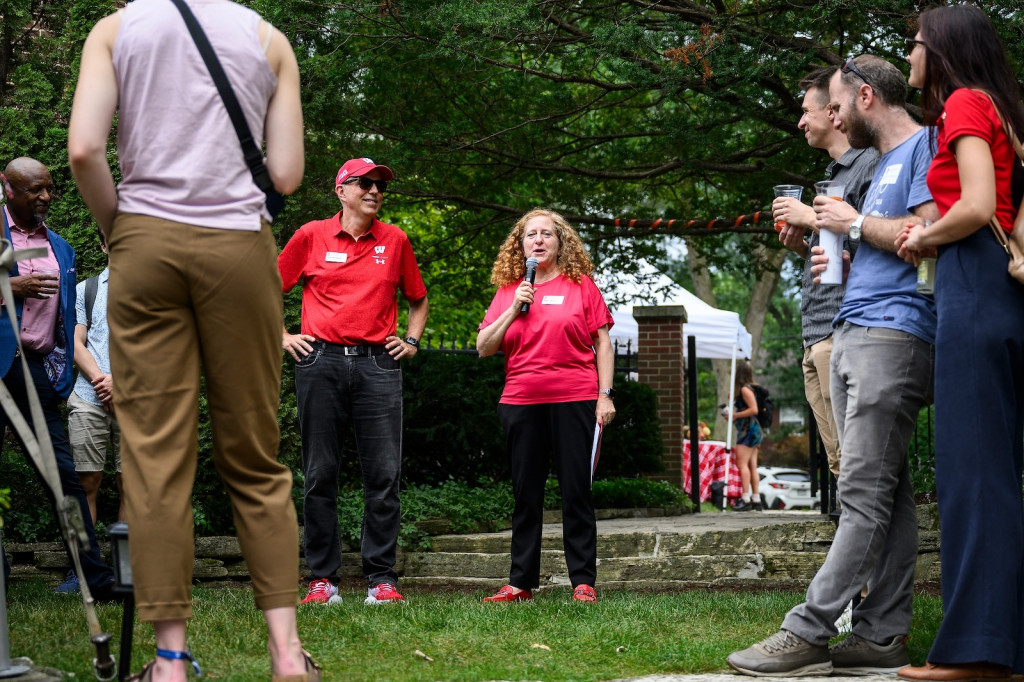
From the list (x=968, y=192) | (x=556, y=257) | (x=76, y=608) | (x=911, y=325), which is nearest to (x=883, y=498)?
(x=911, y=325)

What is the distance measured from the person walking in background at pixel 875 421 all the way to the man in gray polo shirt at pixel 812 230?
33 centimetres

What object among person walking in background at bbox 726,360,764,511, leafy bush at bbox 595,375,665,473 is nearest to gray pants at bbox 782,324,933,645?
leafy bush at bbox 595,375,665,473


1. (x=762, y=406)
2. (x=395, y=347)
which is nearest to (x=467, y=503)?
(x=395, y=347)

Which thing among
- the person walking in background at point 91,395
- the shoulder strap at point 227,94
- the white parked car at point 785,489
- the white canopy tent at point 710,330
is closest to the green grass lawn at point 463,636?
the person walking in background at point 91,395

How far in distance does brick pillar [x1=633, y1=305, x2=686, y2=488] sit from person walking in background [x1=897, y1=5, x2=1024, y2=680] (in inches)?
360

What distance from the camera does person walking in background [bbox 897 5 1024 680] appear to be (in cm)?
356

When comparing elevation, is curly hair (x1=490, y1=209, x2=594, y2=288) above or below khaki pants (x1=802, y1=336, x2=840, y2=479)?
above

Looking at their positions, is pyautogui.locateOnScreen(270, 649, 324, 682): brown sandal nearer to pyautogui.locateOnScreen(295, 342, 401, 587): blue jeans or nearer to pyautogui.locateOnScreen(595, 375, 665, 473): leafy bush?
pyautogui.locateOnScreen(295, 342, 401, 587): blue jeans

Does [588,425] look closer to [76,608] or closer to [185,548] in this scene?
[76,608]

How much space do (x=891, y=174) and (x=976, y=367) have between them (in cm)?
83

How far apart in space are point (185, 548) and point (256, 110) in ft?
4.00

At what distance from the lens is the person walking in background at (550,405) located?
19.2 ft

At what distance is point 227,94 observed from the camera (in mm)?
3082

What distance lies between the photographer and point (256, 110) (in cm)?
317
